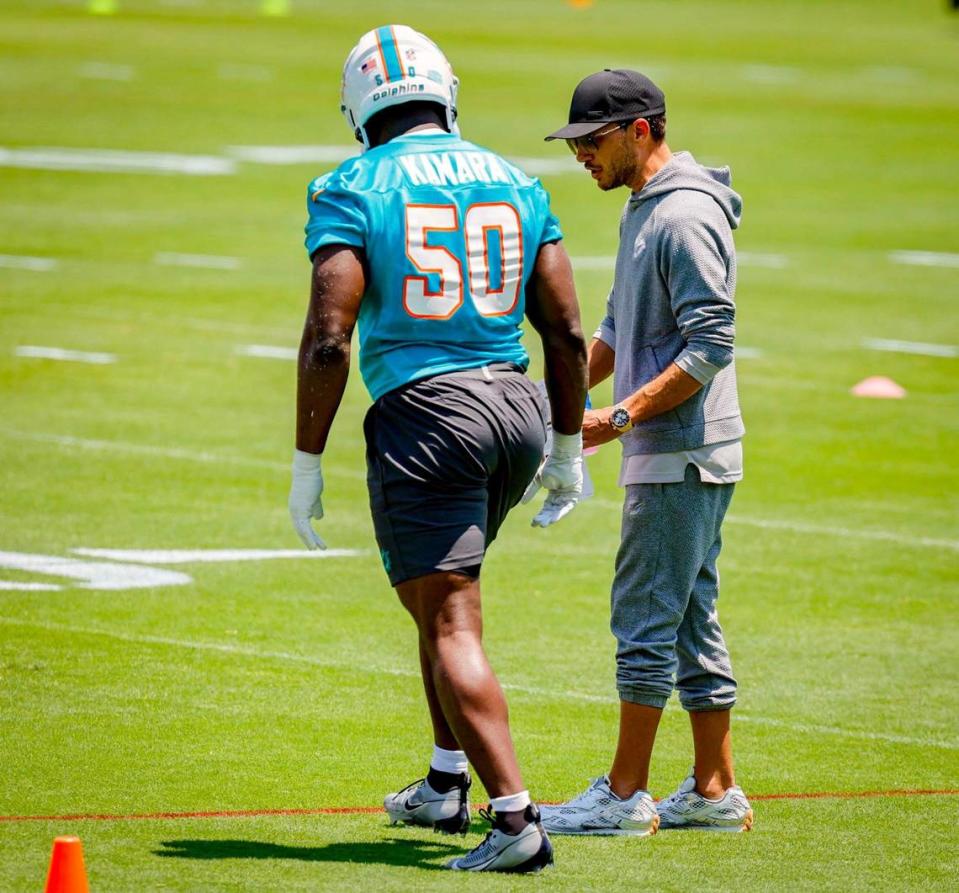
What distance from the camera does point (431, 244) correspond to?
6297mm

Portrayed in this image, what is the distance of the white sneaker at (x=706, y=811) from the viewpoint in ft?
22.6

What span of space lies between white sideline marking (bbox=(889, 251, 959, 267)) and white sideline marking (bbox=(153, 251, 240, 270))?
751 centimetres

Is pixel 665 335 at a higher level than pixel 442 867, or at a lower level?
higher

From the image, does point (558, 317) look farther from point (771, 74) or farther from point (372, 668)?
point (771, 74)

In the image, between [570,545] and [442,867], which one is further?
[570,545]

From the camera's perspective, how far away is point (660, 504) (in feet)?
22.4

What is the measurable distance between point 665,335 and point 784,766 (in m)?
1.88

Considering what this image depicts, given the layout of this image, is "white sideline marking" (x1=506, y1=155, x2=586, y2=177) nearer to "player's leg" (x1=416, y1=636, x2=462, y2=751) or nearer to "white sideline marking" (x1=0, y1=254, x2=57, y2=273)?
"white sideline marking" (x1=0, y1=254, x2=57, y2=273)

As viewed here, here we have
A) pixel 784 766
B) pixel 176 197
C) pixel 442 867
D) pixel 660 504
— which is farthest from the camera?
pixel 176 197

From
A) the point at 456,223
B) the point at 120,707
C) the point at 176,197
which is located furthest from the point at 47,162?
the point at 456,223

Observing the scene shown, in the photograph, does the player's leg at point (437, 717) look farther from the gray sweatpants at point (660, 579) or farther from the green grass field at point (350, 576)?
the gray sweatpants at point (660, 579)

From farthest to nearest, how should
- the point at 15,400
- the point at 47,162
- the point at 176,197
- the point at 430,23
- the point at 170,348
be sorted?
1. the point at 430,23
2. the point at 47,162
3. the point at 176,197
4. the point at 170,348
5. the point at 15,400

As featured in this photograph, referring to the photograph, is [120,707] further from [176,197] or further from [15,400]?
[176,197]

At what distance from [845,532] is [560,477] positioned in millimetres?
5754
